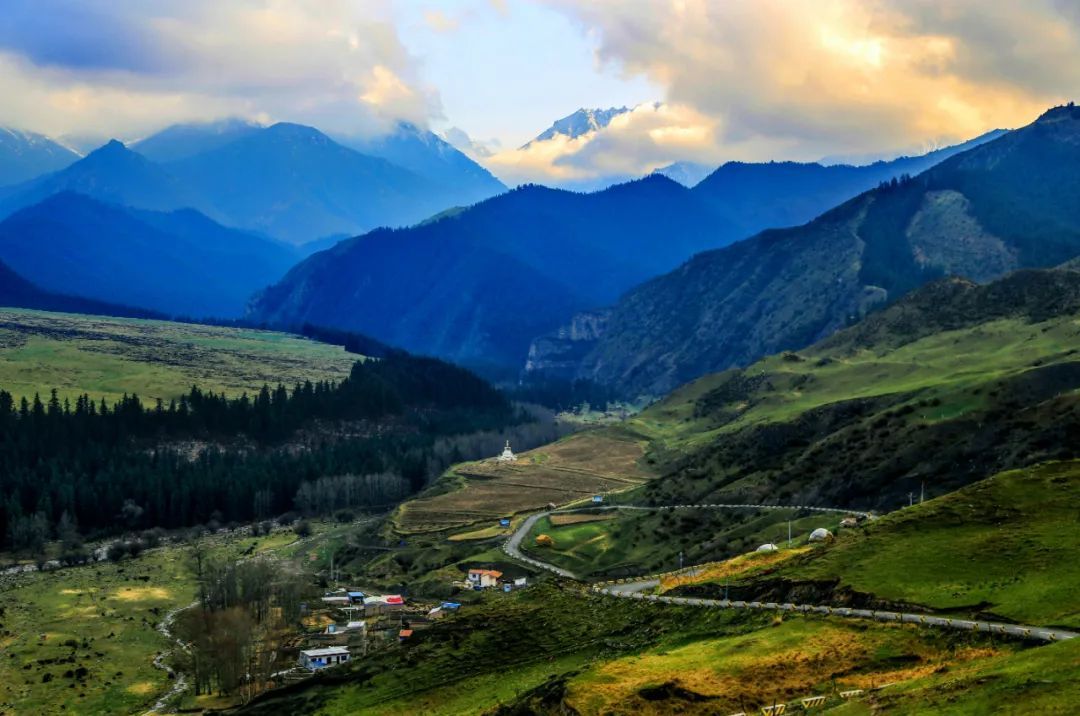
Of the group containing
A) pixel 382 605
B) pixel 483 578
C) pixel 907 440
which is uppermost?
pixel 907 440

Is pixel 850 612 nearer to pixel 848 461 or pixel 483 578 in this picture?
pixel 483 578

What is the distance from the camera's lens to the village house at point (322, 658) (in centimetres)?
10012

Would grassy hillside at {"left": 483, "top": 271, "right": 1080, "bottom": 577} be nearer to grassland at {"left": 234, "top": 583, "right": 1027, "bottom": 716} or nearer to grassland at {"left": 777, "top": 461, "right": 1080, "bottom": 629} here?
grassland at {"left": 777, "top": 461, "right": 1080, "bottom": 629}

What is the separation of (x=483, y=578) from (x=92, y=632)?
1843 inches

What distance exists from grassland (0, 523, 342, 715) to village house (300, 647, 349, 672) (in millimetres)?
14102

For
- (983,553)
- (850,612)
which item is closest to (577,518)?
(983,553)

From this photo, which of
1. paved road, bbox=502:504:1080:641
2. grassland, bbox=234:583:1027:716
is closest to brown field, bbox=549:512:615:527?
paved road, bbox=502:504:1080:641

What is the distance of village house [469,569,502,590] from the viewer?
133500mm

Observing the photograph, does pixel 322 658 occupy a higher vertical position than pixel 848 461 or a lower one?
lower

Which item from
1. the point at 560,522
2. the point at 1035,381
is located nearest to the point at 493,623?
the point at 560,522

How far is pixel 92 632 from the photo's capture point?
122062 mm

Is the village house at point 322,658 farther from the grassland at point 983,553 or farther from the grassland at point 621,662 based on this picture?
the grassland at point 983,553

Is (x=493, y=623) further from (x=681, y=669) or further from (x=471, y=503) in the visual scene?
(x=471, y=503)

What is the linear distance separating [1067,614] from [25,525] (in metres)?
167
